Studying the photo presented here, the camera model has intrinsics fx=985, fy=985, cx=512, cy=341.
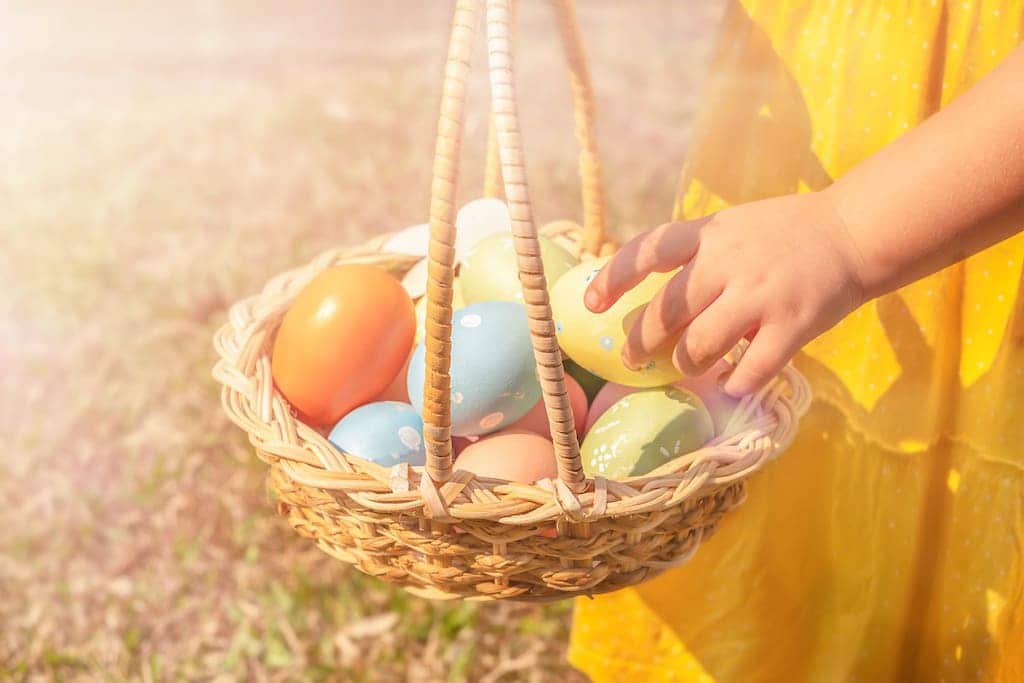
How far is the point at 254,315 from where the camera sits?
1360 millimetres

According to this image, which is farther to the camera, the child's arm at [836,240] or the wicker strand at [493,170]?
the wicker strand at [493,170]

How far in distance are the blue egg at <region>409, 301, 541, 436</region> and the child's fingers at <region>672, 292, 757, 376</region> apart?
0.92ft

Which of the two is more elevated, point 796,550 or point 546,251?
point 546,251

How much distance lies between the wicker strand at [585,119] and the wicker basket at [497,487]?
0.02 m

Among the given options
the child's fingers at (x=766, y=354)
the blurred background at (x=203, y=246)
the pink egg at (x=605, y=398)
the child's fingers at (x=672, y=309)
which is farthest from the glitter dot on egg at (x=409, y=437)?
the blurred background at (x=203, y=246)

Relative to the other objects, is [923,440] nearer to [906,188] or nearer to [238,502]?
[906,188]

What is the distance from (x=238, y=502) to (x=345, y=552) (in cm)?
119

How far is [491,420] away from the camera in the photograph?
1.24 meters

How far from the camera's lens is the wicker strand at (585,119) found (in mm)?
1242

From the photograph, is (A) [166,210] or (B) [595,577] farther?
(A) [166,210]

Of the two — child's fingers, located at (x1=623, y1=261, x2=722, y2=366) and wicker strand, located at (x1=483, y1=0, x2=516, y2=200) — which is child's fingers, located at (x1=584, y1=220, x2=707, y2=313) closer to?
child's fingers, located at (x1=623, y1=261, x2=722, y2=366)

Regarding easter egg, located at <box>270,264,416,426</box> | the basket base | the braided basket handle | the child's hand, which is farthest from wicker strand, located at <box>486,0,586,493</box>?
easter egg, located at <box>270,264,416,426</box>

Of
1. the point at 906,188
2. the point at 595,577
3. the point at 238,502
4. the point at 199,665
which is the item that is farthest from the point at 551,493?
the point at 238,502

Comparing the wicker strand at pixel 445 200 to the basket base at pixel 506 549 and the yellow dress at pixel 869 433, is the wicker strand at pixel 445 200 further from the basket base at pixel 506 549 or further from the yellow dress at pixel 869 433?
the yellow dress at pixel 869 433
